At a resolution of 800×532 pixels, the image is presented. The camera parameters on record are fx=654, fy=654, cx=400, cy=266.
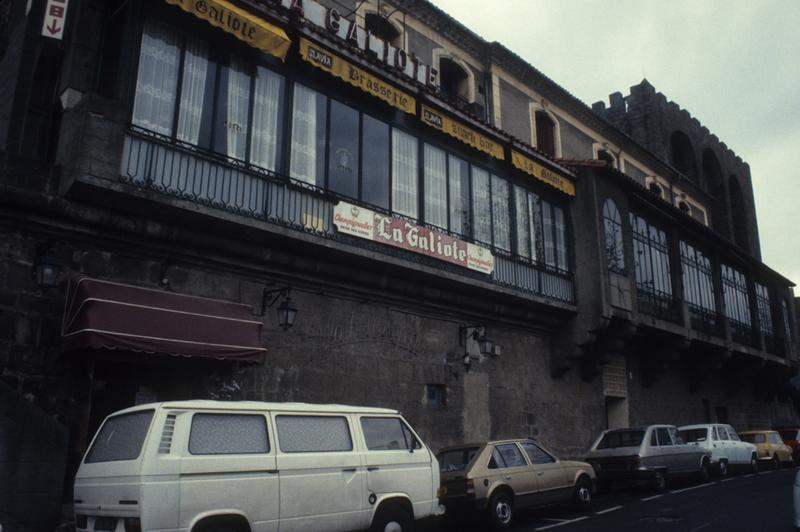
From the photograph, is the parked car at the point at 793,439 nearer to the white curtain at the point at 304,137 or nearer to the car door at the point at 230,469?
the white curtain at the point at 304,137

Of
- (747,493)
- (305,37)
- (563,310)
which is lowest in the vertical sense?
(747,493)

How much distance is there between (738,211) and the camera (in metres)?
35.8

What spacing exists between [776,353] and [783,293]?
3.95 meters

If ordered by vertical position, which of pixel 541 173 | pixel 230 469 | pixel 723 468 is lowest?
pixel 723 468

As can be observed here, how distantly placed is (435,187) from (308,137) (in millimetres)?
3615

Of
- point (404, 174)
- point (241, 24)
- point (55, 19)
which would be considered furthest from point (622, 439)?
point (55, 19)

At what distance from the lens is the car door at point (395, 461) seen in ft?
26.1

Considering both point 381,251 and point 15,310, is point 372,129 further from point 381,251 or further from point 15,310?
point 15,310

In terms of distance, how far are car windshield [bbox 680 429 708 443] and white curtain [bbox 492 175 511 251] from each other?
25.3ft

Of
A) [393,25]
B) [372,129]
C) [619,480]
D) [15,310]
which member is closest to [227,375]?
[15,310]

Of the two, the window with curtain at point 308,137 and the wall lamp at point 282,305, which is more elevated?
the window with curtain at point 308,137

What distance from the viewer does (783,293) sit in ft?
103

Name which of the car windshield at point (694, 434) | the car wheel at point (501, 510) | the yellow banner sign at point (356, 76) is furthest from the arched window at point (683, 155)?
the car wheel at point (501, 510)

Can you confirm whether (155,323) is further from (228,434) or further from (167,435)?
(167,435)
